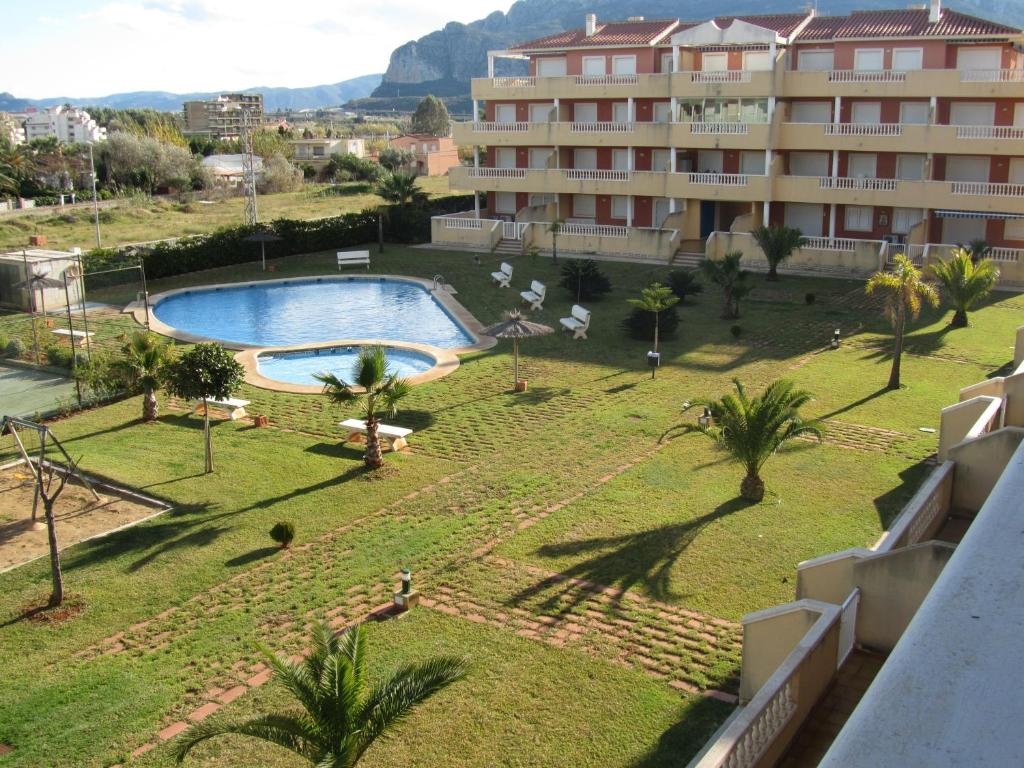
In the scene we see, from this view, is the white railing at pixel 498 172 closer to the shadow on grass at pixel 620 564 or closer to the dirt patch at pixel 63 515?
the dirt patch at pixel 63 515

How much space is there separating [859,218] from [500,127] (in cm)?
1665

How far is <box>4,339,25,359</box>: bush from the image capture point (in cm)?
2812

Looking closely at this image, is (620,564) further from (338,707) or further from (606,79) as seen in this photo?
(606,79)

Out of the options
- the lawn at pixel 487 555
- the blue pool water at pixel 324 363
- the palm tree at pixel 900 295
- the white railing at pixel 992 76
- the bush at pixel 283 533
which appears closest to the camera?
the lawn at pixel 487 555

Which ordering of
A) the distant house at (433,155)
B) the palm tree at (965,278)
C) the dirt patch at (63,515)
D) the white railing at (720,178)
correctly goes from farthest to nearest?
the distant house at (433,155), the white railing at (720,178), the palm tree at (965,278), the dirt patch at (63,515)

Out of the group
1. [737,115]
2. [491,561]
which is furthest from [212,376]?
[737,115]

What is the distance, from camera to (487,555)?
15398 millimetres

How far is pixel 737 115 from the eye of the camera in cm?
4241

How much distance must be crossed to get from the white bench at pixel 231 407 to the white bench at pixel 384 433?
284 centimetres

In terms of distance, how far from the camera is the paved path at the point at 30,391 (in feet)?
77.0

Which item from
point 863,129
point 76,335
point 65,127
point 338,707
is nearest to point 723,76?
point 863,129

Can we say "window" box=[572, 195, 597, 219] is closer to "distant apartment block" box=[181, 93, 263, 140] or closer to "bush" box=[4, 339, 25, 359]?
"distant apartment block" box=[181, 93, 263, 140]

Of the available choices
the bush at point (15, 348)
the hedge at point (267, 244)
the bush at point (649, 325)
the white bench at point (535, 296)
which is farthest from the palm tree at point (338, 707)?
the hedge at point (267, 244)

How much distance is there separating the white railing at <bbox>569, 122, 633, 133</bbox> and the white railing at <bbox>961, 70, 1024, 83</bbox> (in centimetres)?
1315
